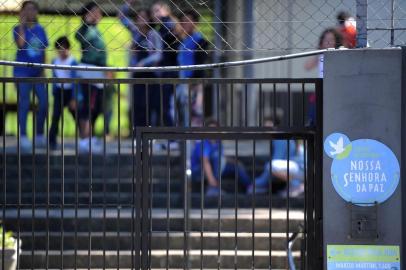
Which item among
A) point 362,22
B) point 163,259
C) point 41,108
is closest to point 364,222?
point 362,22

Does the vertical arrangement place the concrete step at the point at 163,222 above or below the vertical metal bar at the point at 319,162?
below

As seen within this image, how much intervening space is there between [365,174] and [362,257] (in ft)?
2.02

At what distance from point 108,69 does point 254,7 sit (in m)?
2.18

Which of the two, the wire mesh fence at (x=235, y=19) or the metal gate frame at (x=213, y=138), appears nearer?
the metal gate frame at (x=213, y=138)

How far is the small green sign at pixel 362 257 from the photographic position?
19.9 ft

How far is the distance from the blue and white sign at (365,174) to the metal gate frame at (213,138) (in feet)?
0.91

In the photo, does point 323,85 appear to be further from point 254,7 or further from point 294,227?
point 294,227

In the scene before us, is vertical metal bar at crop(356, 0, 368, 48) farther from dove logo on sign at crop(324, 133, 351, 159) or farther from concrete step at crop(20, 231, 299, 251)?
concrete step at crop(20, 231, 299, 251)

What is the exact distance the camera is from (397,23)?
25.4 ft

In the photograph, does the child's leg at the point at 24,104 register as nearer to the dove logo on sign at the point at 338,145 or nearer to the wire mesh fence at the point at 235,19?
the wire mesh fence at the point at 235,19

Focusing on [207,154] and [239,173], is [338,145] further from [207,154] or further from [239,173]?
[207,154]

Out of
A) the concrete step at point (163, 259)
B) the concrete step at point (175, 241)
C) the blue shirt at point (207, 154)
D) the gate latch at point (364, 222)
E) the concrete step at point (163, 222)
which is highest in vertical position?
the blue shirt at point (207, 154)

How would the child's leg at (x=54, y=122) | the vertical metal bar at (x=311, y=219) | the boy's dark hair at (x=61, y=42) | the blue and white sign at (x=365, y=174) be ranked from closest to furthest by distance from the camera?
the blue and white sign at (x=365, y=174), the vertical metal bar at (x=311, y=219), the boy's dark hair at (x=61, y=42), the child's leg at (x=54, y=122)

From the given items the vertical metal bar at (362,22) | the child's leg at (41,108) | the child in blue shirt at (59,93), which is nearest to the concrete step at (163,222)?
the child in blue shirt at (59,93)
